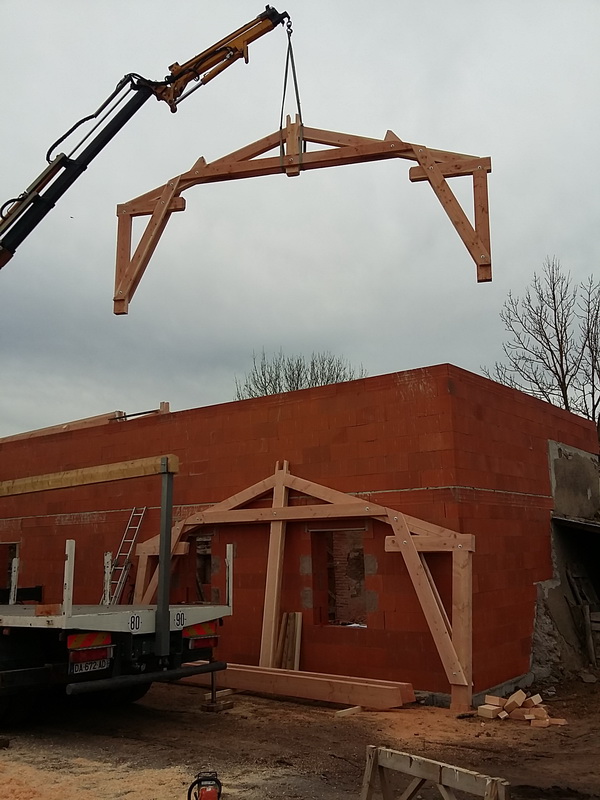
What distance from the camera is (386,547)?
30.8 ft

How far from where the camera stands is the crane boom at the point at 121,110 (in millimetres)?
9891

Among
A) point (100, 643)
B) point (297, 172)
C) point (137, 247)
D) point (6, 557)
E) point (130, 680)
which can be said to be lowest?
point (130, 680)

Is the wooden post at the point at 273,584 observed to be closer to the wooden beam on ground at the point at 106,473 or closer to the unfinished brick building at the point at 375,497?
the unfinished brick building at the point at 375,497

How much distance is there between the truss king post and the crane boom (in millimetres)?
4403

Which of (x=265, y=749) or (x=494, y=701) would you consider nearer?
(x=265, y=749)

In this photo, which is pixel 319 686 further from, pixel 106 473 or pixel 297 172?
pixel 297 172

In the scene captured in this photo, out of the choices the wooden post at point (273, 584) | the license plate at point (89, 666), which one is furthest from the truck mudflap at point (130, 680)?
the wooden post at point (273, 584)

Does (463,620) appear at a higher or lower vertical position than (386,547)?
lower

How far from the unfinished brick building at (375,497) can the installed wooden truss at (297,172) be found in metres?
2.13

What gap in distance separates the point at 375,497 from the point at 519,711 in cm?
307

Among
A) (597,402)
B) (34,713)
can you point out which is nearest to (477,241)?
(34,713)

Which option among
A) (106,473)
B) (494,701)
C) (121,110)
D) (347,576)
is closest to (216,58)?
(121,110)

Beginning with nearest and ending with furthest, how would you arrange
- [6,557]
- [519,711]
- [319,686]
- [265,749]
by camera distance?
1. [265,749]
2. [519,711]
3. [319,686]
4. [6,557]

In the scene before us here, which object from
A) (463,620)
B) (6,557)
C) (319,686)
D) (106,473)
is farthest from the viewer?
(6,557)
